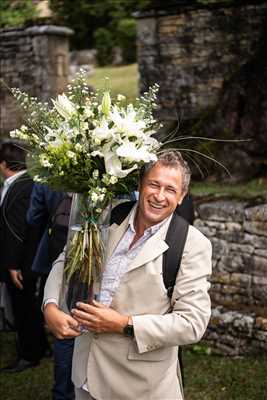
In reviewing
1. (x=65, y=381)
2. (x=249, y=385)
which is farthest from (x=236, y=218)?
(x=65, y=381)

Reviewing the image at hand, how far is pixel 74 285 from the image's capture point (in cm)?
254

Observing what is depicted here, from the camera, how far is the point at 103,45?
20.3 meters

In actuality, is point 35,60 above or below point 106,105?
above

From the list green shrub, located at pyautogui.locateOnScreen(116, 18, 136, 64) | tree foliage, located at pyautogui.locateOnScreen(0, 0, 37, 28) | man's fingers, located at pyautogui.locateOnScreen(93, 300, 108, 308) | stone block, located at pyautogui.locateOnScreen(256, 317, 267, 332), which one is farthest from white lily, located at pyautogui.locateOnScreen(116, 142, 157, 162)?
green shrub, located at pyautogui.locateOnScreen(116, 18, 136, 64)

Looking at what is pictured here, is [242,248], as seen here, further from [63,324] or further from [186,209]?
[63,324]

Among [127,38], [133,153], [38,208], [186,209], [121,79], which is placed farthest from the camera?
[127,38]

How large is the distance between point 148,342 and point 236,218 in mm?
3194

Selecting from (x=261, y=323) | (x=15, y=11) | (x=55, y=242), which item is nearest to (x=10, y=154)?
(x=55, y=242)

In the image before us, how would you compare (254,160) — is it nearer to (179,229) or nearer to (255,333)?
(255,333)

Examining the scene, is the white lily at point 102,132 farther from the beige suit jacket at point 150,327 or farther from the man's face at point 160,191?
the beige suit jacket at point 150,327

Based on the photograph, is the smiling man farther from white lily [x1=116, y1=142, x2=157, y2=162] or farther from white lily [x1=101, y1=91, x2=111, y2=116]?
white lily [x1=101, y1=91, x2=111, y2=116]

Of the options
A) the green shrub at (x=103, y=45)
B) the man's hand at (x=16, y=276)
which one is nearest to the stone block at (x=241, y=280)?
the man's hand at (x=16, y=276)

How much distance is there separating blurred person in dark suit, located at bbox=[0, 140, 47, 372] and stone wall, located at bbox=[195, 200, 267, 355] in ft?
4.88

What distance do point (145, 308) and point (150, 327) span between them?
0.34ft
